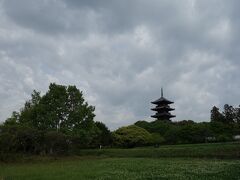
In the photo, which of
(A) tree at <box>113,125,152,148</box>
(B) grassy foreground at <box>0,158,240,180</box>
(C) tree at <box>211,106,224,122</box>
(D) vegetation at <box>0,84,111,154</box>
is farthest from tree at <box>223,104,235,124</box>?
(B) grassy foreground at <box>0,158,240,180</box>

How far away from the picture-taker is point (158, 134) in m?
90.4

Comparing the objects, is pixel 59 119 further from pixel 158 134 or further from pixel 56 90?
pixel 158 134

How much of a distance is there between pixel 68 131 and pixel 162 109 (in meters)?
59.3

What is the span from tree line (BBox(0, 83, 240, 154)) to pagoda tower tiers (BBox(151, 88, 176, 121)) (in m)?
26.3

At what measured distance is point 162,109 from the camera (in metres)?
122

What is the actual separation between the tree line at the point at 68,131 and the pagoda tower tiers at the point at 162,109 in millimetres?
26343

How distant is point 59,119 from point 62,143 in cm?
705

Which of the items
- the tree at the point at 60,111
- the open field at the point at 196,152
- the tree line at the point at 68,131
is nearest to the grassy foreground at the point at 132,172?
the open field at the point at 196,152

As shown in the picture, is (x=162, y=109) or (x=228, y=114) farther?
(x=162, y=109)

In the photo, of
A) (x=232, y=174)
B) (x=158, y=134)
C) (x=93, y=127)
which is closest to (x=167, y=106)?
(x=158, y=134)

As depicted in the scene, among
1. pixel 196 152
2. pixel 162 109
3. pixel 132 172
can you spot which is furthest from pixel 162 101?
pixel 132 172

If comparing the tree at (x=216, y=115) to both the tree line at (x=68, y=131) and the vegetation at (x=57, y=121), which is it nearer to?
the tree line at (x=68, y=131)

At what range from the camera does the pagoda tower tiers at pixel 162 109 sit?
398ft

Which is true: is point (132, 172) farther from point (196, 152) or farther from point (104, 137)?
point (104, 137)
